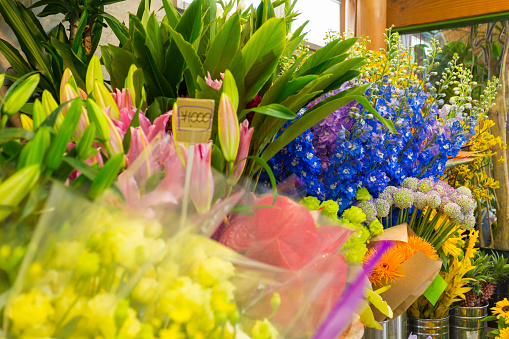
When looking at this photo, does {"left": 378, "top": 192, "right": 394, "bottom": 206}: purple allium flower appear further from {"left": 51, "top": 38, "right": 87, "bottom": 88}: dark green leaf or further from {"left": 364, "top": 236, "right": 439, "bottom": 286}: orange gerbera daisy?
{"left": 51, "top": 38, "right": 87, "bottom": 88}: dark green leaf

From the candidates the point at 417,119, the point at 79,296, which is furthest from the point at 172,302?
the point at 417,119

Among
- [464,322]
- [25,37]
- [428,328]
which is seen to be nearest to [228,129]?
[25,37]

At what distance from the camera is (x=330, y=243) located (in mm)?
476

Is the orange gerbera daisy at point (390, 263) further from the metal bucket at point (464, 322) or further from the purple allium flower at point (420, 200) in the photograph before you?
the metal bucket at point (464, 322)

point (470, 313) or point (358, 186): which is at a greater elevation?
point (358, 186)

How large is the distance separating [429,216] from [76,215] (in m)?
0.92

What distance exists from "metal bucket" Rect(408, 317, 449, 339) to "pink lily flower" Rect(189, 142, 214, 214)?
0.93 meters

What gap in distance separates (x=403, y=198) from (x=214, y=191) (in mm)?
575

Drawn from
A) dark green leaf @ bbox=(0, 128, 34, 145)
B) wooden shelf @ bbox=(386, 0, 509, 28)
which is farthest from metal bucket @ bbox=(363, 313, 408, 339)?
wooden shelf @ bbox=(386, 0, 509, 28)

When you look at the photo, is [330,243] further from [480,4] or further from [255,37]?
[480,4]

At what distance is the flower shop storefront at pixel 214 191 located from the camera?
32 centimetres

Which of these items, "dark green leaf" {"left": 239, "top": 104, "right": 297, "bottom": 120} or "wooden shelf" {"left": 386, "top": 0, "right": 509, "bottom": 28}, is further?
"wooden shelf" {"left": 386, "top": 0, "right": 509, "bottom": 28}

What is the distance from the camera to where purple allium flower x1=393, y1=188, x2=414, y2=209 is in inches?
36.5

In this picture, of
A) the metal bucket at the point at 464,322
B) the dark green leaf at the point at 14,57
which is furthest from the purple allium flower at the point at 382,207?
the dark green leaf at the point at 14,57
